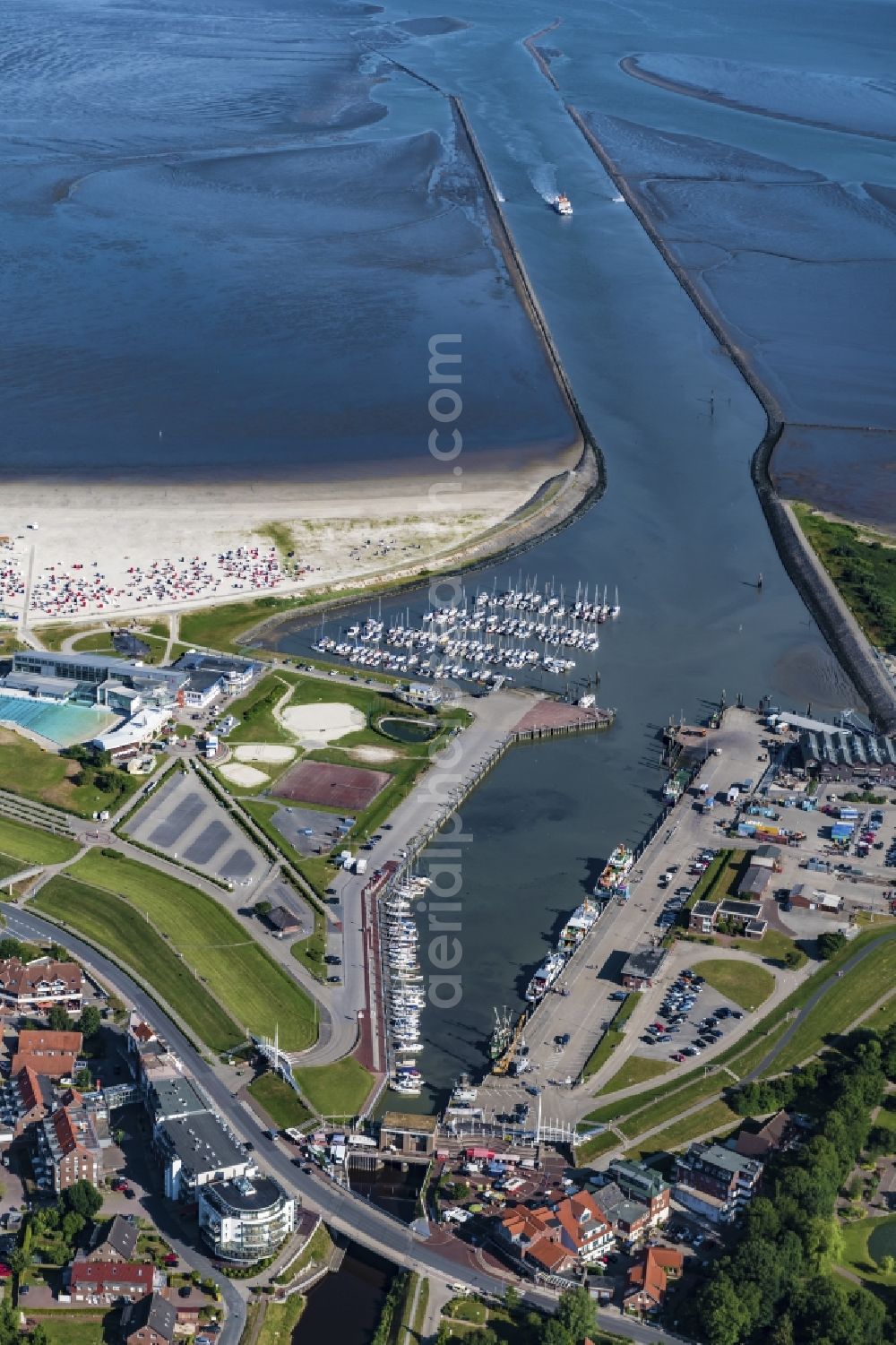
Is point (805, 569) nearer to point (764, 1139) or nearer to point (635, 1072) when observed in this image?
point (635, 1072)

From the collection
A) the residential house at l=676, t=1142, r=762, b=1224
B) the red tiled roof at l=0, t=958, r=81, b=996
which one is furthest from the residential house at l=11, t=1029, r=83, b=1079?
the residential house at l=676, t=1142, r=762, b=1224

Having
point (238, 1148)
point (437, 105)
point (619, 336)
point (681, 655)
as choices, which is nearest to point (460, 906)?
point (238, 1148)

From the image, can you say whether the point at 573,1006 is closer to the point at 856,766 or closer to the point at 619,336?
the point at 856,766

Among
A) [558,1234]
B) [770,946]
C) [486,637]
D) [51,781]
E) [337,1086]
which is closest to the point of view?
[558,1234]

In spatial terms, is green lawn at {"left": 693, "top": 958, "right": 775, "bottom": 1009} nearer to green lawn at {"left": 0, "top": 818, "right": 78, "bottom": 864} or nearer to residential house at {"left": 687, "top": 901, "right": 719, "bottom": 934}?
residential house at {"left": 687, "top": 901, "right": 719, "bottom": 934}

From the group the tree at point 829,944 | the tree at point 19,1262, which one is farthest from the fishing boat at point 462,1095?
the tree at point 829,944

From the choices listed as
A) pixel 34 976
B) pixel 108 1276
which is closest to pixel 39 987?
pixel 34 976

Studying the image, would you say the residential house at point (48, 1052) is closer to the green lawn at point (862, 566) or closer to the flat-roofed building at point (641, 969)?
the flat-roofed building at point (641, 969)
